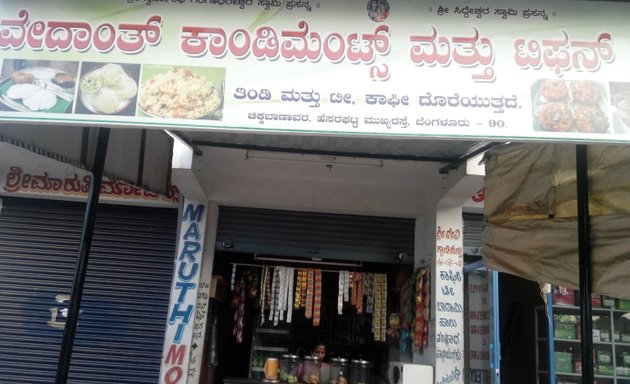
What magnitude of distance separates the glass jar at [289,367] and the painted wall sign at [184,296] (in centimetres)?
115

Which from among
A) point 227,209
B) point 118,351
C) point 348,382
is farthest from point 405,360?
point 118,351

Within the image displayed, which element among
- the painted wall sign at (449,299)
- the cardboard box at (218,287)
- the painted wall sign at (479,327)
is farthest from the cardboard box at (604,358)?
the cardboard box at (218,287)

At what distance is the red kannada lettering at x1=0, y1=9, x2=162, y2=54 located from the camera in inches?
105

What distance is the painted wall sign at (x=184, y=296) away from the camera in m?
6.18

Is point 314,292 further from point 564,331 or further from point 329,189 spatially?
point 564,331

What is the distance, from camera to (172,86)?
2.60 m

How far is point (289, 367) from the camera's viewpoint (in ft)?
22.2

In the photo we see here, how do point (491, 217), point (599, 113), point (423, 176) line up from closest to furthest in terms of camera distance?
1. point (599, 113)
2. point (491, 217)
3. point (423, 176)

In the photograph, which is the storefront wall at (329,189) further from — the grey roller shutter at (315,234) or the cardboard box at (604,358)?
the cardboard box at (604,358)

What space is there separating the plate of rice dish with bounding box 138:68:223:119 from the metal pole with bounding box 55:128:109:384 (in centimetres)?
76

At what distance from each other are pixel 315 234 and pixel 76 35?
4554 mm

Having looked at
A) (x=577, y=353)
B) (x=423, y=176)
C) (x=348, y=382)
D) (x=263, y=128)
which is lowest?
(x=348, y=382)

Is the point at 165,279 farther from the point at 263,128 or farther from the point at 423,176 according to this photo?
the point at 263,128

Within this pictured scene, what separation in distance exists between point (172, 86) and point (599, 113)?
2.06m
